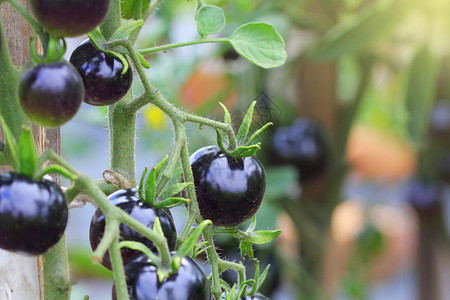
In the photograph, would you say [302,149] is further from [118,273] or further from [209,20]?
[118,273]

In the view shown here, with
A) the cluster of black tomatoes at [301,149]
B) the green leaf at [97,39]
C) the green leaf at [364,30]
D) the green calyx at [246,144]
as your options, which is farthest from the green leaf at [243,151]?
the cluster of black tomatoes at [301,149]

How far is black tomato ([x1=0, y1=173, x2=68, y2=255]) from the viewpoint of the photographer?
27 centimetres

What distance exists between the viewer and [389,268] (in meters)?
2.59

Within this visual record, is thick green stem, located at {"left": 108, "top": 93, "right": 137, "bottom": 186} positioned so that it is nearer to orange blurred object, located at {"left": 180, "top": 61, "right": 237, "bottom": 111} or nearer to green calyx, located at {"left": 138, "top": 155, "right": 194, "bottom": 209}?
green calyx, located at {"left": 138, "top": 155, "right": 194, "bottom": 209}

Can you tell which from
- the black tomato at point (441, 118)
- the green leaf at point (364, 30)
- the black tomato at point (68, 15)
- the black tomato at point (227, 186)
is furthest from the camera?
the black tomato at point (441, 118)

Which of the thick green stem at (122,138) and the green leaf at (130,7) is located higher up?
the green leaf at (130,7)

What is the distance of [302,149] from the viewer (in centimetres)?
116

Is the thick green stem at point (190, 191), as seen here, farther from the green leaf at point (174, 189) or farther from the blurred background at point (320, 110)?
the blurred background at point (320, 110)

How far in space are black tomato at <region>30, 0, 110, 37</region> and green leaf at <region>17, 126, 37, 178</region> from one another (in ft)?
0.16

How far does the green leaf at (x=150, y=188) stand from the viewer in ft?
1.09

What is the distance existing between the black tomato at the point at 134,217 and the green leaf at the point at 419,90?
0.78 meters

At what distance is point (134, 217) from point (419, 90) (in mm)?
854

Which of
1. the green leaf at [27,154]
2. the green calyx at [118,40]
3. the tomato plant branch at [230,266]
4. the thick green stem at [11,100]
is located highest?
the green calyx at [118,40]

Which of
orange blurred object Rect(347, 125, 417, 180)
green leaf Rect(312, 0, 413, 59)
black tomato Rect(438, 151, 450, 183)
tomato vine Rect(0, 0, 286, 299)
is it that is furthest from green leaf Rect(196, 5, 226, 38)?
black tomato Rect(438, 151, 450, 183)
